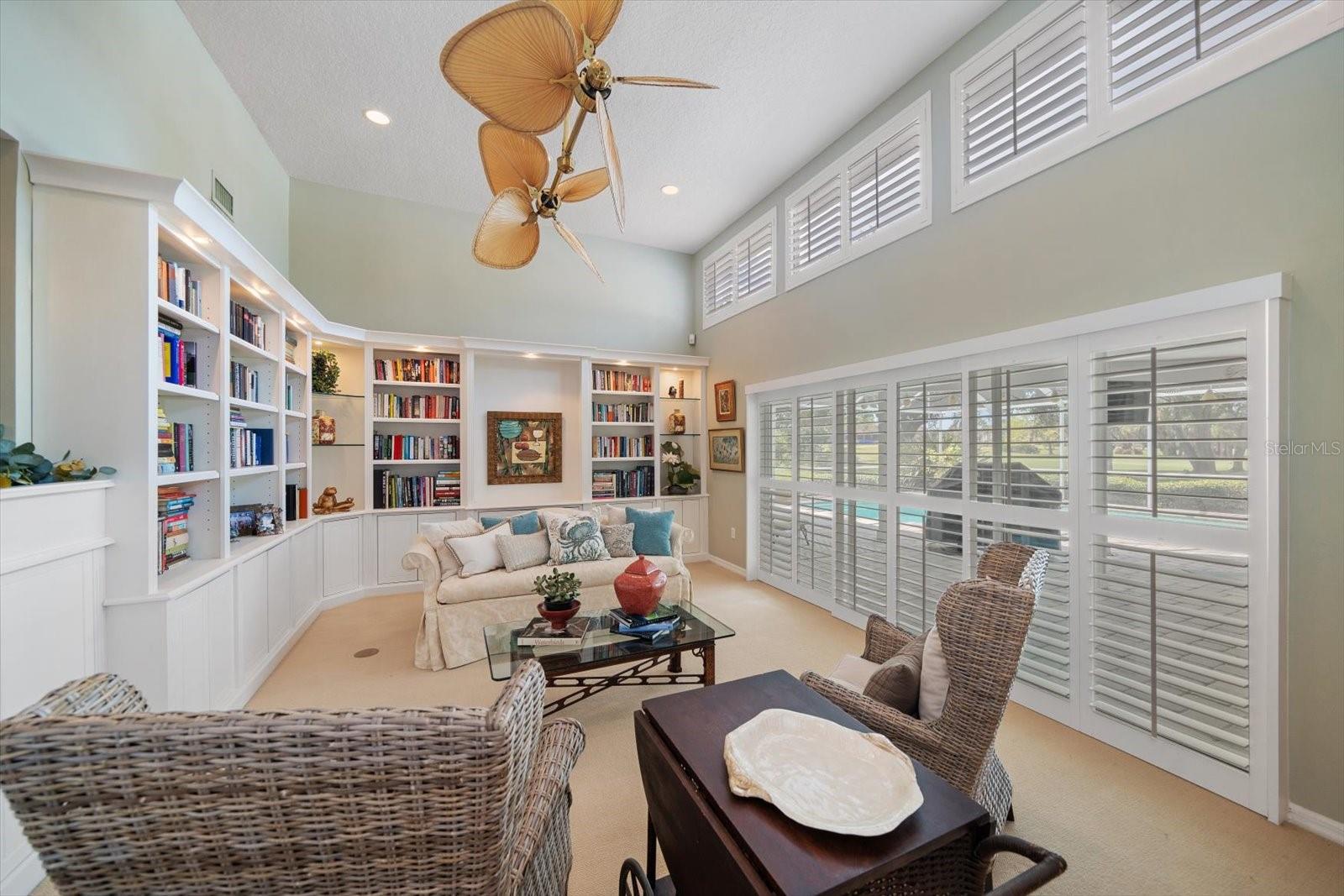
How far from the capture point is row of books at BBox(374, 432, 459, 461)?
4.66m

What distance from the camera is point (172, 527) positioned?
2461 millimetres

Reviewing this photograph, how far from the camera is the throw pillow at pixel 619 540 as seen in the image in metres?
3.96

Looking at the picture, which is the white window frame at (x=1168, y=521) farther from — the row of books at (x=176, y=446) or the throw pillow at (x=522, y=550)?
the row of books at (x=176, y=446)

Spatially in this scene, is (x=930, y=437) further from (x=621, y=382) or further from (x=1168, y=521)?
(x=621, y=382)

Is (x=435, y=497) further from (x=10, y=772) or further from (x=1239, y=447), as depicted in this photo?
(x=1239, y=447)

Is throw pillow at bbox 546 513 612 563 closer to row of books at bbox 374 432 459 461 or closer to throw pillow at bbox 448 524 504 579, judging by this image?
throw pillow at bbox 448 524 504 579

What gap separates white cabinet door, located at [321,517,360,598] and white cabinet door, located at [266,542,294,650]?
74cm

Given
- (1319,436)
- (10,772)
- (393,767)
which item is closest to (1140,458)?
(1319,436)

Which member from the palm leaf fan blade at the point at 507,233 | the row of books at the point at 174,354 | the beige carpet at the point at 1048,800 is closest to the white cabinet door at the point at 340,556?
the beige carpet at the point at 1048,800

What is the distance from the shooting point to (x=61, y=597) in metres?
1.77

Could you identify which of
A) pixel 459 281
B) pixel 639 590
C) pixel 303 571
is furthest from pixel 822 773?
pixel 459 281

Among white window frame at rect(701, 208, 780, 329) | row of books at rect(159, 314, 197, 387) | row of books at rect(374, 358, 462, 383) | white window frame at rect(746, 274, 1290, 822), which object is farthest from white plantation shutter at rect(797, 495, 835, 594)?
row of books at rect(159, 314, 197, 387)

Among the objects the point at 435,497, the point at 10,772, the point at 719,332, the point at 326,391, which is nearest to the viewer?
the point at 10,772

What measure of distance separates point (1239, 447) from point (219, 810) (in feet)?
10.2
